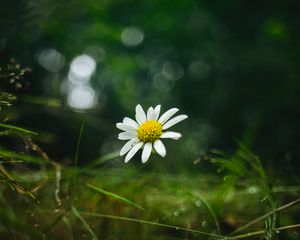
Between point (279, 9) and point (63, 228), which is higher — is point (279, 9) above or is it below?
above

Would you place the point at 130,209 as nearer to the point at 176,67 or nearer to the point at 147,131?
the point at 147,131

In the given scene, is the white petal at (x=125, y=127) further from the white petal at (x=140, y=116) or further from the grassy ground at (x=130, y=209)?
the grassy ground at (x=130, y=209)

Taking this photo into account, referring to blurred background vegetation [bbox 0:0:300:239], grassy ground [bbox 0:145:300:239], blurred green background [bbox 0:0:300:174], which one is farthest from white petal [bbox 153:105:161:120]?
blurred green background [bbox 0:0:300:174]

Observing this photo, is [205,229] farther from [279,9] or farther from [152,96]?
[152,96]

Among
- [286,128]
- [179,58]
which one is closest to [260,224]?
[286,128]

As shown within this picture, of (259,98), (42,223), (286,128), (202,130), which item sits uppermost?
(202,130)

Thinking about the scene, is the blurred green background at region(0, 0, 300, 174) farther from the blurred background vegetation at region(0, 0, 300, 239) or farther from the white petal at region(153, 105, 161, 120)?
the white petal at region(153, 105, 161, 120)

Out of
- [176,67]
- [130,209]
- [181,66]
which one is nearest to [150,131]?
[130,209]
